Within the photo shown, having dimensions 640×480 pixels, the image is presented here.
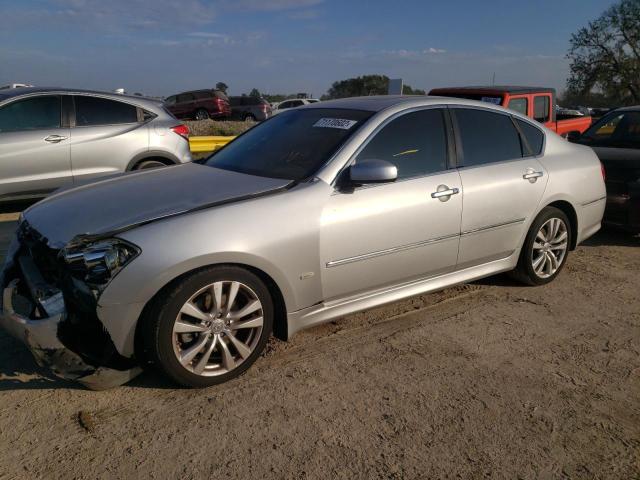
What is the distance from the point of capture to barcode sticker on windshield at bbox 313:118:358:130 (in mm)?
3577

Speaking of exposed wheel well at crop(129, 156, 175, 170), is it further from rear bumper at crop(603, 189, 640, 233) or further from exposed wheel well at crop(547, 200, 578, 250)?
rear bumper at crop(603, 189, 640, 233)

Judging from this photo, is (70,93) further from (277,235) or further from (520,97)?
(520,97)

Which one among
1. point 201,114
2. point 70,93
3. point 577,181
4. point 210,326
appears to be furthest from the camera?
point 201,114

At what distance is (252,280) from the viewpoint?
2930 millimetres

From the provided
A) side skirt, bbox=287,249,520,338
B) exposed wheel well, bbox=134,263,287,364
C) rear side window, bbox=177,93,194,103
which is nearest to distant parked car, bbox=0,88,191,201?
exposed wheel well, bbox=134,263,287,364

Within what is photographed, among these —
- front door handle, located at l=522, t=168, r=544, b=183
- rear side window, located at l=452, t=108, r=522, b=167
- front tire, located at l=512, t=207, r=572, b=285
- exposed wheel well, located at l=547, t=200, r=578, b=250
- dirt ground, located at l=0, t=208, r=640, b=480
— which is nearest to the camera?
dirt ground, located at l=0, t=208, r=640, b=480

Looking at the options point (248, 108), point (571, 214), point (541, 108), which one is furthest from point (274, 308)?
point (248, 108)

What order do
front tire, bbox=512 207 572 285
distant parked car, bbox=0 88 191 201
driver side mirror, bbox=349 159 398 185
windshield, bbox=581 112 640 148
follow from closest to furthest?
driver side mirror, bbox=349 159 398 185, front tire, bbox=512 207 572 285, distant parked car, bbox=0 88 191 201, windshield, bbox=581 112 640 148

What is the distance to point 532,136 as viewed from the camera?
446 cm

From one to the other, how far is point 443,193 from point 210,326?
1.80 meters

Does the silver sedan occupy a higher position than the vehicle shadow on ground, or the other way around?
the silver sedan

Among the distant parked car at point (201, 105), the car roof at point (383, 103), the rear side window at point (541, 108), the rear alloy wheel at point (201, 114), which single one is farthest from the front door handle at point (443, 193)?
the rear alloy wheel at point (201, 114)

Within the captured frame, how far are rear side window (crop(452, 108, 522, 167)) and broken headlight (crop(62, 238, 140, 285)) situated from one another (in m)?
→ 2.45

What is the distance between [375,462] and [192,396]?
1059 millimetres
